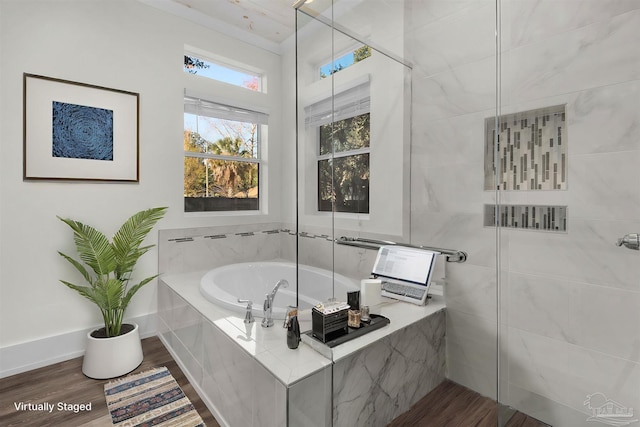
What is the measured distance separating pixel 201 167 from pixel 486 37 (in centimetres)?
254

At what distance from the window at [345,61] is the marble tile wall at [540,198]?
0.68ft

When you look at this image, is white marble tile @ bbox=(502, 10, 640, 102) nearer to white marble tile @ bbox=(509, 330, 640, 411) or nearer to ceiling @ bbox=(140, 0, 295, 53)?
white marble tile @ bbox=(509, 330, 640, 411)

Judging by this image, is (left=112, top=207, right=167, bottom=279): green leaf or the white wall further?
(left=112, top=207, right=167, bottom=279): green leaf

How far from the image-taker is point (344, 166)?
1.44 metres

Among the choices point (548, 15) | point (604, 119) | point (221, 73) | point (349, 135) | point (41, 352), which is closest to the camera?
point (604, 119)

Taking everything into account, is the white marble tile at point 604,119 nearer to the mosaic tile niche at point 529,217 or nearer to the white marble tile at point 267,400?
the mosaic tile niche at point 529,217

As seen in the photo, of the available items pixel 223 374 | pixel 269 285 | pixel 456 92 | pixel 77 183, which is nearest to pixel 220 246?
pixel 269 285

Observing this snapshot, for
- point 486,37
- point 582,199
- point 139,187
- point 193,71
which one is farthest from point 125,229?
point 582,199

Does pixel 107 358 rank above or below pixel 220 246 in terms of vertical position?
below

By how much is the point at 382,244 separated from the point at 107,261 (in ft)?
6.03

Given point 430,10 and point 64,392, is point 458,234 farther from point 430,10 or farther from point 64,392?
point 64,392

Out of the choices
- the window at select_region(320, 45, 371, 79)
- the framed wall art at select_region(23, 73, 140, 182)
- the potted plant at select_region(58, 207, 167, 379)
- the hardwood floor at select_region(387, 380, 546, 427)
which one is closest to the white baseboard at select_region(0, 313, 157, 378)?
the potted plant at select_region(58, 207, 167, 379)

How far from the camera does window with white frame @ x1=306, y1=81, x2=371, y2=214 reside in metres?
1.38

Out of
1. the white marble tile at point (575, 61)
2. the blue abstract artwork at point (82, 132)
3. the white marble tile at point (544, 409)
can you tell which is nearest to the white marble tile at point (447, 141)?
the white marble tile at point (575, 61)
